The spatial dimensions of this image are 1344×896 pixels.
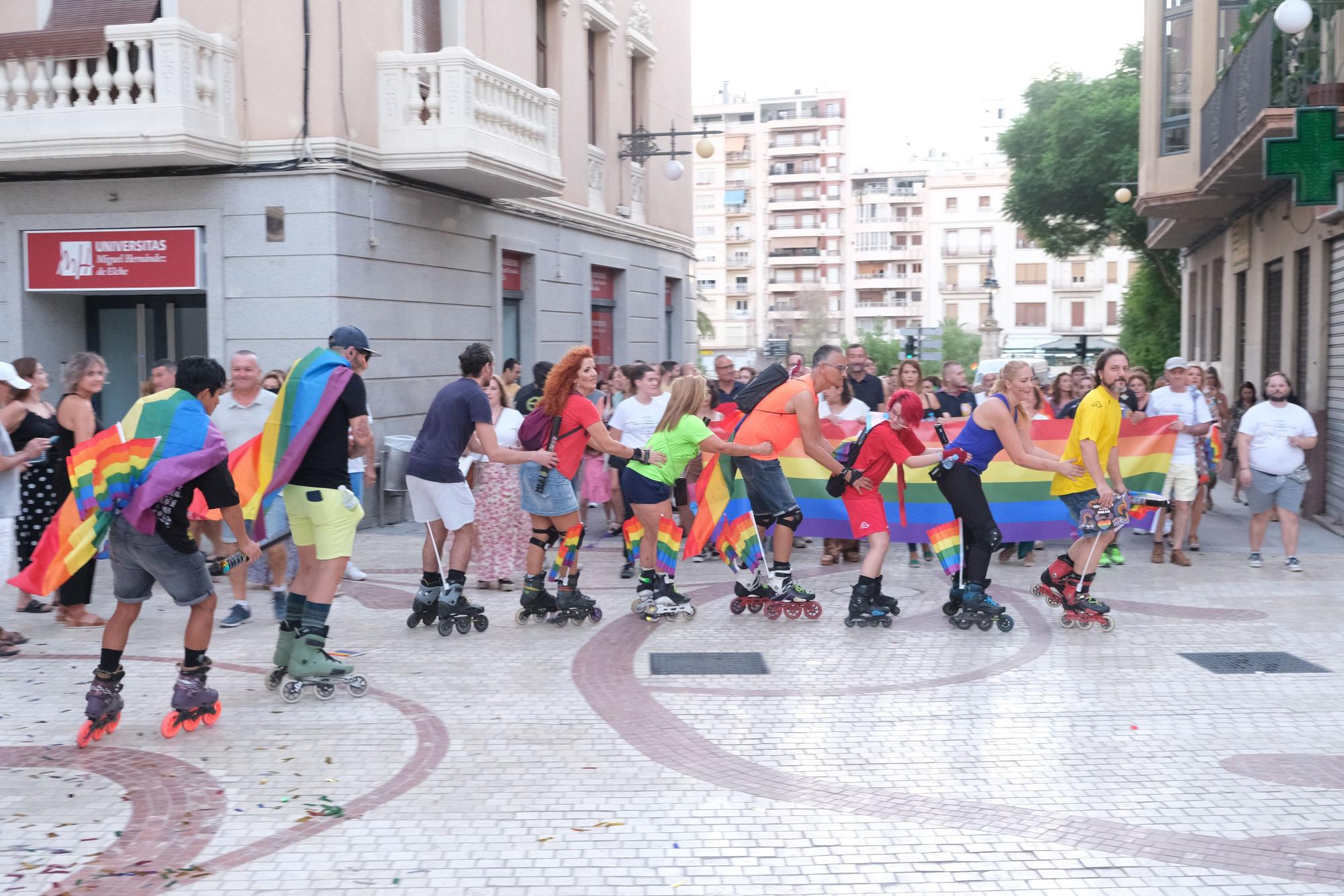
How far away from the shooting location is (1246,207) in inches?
779

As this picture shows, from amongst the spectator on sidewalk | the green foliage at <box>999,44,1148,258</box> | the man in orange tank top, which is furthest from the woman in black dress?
the green foliage at <box>999,44,1148,258</box>

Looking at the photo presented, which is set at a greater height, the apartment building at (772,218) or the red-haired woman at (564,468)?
the apartment building at (772,218)

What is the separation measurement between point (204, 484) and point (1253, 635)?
678cm

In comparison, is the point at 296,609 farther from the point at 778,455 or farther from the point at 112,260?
the point at 112,260

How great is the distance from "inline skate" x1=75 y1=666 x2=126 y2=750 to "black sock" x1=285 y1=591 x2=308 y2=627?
99 cm

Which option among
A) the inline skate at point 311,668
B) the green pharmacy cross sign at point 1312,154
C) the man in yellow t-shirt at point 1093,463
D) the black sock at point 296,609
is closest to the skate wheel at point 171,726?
the inline skate at point 311,668

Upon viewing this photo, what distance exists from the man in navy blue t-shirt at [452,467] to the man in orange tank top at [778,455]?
1.60 metres

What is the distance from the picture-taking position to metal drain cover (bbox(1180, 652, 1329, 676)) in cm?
770

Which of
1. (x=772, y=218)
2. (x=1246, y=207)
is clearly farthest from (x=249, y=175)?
(x=772, y=218)

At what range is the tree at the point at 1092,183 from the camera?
36.5 meters

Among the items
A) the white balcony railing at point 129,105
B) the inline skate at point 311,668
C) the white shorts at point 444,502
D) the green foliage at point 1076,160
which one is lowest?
the inline skate at point 311,668

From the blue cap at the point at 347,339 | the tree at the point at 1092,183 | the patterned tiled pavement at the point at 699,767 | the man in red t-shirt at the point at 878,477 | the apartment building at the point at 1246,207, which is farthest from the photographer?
the tree at the point at 1092,183

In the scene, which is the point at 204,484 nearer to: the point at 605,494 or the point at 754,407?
the point at 754,407

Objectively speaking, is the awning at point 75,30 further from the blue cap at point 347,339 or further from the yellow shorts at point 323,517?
the yellow shorts at point 323,517
